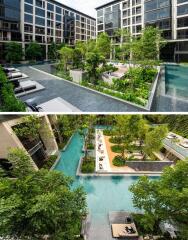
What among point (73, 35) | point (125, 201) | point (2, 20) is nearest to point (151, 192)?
point (125, 201)

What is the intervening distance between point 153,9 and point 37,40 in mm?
714

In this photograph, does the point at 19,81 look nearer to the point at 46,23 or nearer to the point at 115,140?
the point at 46,23

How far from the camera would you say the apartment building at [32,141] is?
445 cm

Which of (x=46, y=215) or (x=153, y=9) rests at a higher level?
(x=153, y=9)

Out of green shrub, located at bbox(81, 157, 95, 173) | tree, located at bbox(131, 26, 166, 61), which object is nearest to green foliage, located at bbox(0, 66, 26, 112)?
tree, located at bbox(131, 26, 166, 61)

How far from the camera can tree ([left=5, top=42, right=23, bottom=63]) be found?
148 centimetres

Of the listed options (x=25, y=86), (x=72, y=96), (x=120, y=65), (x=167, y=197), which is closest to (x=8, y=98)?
(x=25, y=86)

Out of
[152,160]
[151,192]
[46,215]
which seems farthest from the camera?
[152,160]

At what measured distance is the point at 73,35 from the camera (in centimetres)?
175

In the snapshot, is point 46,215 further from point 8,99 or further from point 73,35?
point 73,35

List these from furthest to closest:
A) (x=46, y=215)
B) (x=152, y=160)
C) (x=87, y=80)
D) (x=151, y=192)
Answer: (x=152, y=160)
(x=151, y=192)
(x=46, y=215)
(x=87, y=80)

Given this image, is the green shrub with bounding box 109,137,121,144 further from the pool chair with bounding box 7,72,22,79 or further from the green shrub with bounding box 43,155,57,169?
the pool chair with bounding box 7,72,22,79

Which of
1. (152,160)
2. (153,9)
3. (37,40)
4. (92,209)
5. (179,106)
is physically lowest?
(92,209)

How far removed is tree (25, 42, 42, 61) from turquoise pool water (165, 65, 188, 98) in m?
0.79
